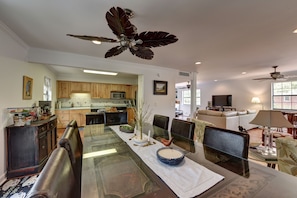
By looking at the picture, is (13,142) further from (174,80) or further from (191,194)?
(174,80)

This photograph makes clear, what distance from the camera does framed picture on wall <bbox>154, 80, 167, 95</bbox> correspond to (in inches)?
173

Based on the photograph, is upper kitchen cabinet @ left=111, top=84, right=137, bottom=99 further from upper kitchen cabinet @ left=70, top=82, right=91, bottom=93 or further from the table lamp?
the table lamp

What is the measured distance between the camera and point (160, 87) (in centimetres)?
448

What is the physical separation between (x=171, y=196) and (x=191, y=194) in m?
0.12

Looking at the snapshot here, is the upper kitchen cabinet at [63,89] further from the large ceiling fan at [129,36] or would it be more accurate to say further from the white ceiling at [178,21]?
the large ceiling fan at [129,36]

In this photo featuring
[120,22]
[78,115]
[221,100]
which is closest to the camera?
[120,22]

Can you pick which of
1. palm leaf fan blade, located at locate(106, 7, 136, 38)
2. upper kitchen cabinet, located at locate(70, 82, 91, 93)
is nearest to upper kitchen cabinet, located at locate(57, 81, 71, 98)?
upper kitchen cabinet, located at locate(70, 82, 91, 93)

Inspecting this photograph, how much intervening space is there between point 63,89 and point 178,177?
613cm

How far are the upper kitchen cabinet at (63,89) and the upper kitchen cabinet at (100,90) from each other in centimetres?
99

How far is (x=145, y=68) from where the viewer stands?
166 inches

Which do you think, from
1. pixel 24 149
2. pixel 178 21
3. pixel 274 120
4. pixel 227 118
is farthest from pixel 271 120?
pixel 24 149

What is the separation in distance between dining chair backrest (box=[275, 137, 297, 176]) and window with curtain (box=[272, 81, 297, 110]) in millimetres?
5756

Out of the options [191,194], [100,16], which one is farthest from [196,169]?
[100,16]

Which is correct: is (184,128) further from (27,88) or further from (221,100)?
(221,100)
